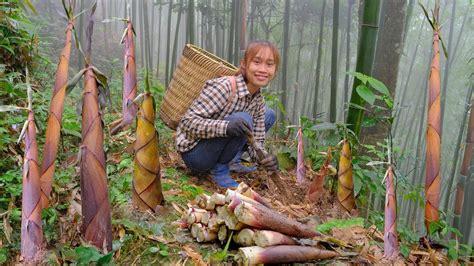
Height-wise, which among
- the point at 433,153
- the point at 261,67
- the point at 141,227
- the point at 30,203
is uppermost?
the point at 261,67

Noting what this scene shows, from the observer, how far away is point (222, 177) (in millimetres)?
2406

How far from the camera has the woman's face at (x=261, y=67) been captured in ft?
7.30

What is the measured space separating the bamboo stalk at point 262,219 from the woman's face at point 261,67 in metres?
1.00

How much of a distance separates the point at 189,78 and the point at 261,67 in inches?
20.5

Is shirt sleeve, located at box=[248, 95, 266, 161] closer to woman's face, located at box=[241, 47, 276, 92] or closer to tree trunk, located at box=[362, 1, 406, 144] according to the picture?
woman's face, located at box=[241, 47, 276, 92]

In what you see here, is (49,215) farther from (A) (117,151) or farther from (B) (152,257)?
(A) (117,151)

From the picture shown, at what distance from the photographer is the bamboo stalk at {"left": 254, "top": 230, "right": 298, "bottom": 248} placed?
134 centimetres

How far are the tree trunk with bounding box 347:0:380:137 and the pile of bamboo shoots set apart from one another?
2.68 feet

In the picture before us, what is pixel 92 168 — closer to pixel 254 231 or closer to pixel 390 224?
pixel 254 231

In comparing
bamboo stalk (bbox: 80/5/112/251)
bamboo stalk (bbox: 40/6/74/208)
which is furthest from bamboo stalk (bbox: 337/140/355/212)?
bamboo stalk (bbox: 40/6/74/208)

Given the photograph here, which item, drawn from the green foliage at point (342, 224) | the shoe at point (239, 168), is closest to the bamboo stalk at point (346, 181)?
the green foliage at point (342, 224)

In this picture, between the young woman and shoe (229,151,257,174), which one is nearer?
the young woman

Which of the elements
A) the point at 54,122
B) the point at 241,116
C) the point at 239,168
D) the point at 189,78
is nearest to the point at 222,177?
the point at 239,168

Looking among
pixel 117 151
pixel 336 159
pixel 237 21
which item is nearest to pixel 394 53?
pixel 336 159
